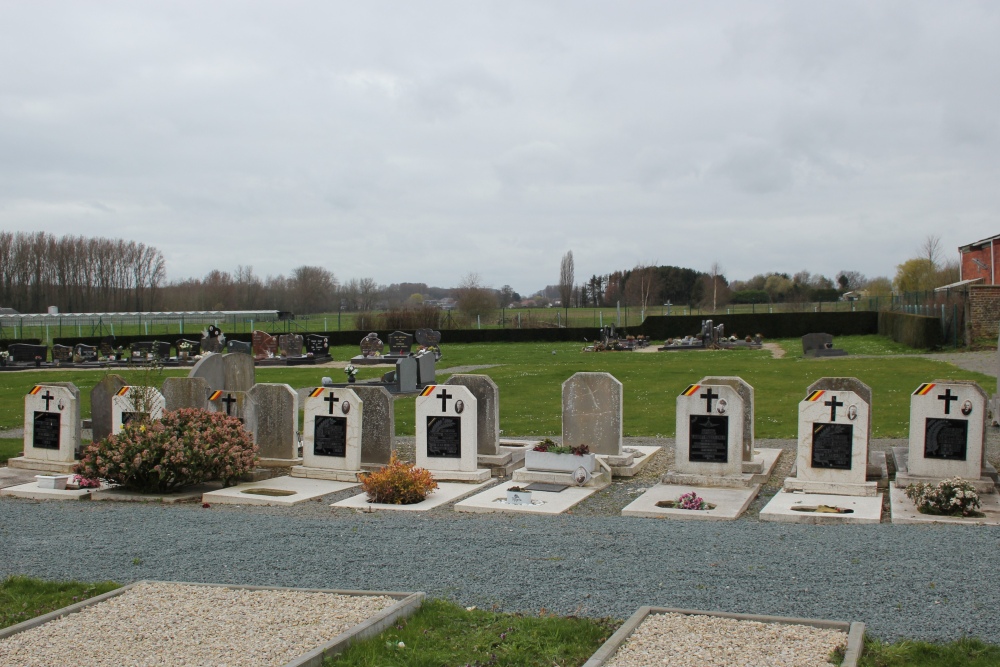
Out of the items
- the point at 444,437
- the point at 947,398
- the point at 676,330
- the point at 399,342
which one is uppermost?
the point at 676,330

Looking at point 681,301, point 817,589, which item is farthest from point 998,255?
point 817,589

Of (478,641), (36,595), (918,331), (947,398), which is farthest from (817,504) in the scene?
(918,331)

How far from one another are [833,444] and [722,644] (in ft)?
21.0

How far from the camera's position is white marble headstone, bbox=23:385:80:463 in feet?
43.8

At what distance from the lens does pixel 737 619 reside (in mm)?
5223

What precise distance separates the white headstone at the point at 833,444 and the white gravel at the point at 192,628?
21.7 feet

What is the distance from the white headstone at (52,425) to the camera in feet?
43.8

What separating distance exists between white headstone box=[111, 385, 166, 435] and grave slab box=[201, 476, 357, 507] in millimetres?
2325

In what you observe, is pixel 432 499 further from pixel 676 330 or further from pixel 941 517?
pixel 676 330

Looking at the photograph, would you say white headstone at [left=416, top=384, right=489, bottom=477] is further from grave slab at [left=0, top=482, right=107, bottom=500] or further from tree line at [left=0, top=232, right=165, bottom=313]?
tree line at [left=0, top=232, right=165, bottom=313]

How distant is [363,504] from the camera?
10.2 meters

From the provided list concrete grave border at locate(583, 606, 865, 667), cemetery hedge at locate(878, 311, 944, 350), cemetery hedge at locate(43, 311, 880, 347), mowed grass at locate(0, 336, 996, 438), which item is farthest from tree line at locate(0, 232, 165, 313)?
concrete grave border at locate(583, 606, 865, 667)

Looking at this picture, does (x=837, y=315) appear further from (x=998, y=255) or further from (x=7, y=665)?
(x=7, y=665)

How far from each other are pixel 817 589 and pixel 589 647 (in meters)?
1.82
